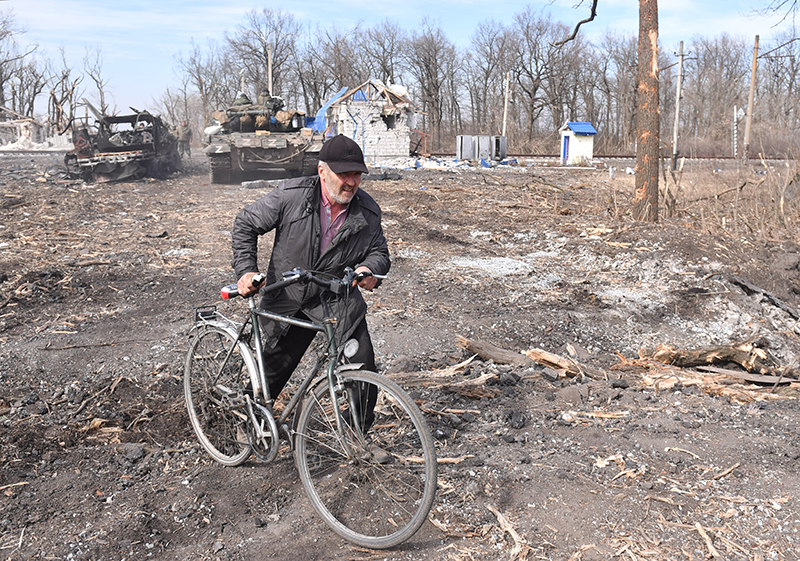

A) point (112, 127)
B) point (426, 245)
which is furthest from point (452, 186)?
point (112, 127)

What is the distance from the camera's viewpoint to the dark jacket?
11.7 ft

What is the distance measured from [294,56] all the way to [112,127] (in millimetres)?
43723

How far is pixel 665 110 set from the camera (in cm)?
5844

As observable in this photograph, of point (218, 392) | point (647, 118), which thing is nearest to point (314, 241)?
point (218, 392)

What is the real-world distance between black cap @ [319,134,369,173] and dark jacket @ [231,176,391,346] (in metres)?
0.23

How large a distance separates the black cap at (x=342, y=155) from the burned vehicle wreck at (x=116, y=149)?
19260 millimetres

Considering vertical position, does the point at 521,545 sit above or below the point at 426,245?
below

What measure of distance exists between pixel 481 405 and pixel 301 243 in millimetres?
1945

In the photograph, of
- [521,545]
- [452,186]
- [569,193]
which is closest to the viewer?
[521,545]

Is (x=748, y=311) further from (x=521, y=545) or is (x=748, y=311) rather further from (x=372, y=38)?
(x=372, y=38)

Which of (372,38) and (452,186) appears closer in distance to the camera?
(452,186)

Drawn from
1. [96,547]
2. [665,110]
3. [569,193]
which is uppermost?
[665,110]

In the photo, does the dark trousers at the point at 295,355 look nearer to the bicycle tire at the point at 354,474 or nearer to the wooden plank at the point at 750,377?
the bicycle tire at the point at 354,474

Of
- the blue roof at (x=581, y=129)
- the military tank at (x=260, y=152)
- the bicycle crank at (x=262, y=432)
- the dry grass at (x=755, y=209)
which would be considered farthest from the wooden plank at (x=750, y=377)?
the blue roof at (x=581, y=129)
